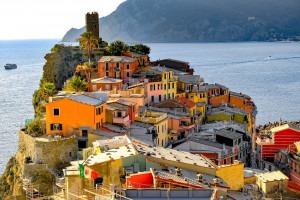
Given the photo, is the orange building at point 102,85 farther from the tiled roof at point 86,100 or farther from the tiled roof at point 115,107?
the tiled roof at point 86,100

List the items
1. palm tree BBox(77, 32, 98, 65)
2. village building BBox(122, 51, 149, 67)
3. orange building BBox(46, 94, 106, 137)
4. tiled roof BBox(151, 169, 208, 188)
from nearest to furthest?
1. tiled roof BBox(151, 169, 208, 188)
2. orange building BBox(46, 94, 106, 137)
3. village building BBox(122, 51, 149, 67)
4. palm tree BBox(77, 32, 98, 65)

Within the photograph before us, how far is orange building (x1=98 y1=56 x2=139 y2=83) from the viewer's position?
2822 inches

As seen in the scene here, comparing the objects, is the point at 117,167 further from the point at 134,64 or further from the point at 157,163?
the point at 134,64

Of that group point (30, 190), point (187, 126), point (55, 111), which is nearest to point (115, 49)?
point (187, 126)

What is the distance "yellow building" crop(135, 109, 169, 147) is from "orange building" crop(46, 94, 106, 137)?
7.70m

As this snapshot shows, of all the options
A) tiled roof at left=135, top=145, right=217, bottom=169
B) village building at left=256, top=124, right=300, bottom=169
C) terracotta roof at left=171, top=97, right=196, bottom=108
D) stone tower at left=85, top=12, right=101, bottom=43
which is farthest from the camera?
stone tower at left=85, top=12, right=101, bottom=43

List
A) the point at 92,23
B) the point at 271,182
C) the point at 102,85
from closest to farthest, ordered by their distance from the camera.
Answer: the point at 271,182 < the point at 102,85 < the point at 92,23

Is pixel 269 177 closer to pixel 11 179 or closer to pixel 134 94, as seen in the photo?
pixel 11 179

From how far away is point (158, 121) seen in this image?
175 ft

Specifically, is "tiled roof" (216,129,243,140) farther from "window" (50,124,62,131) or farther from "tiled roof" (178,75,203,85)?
"tiled roof" (178,75,203,85)

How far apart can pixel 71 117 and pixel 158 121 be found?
33.5 ft

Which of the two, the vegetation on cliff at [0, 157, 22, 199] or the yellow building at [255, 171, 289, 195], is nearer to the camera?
the yellow building at [255, 171, 289, 195]

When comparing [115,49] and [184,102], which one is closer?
[184,102]

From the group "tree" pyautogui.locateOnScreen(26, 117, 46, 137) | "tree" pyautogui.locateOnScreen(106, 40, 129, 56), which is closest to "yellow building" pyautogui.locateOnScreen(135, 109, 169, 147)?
"tree" pyautogui.locateOnScreen(26, 117, 46, 137)
